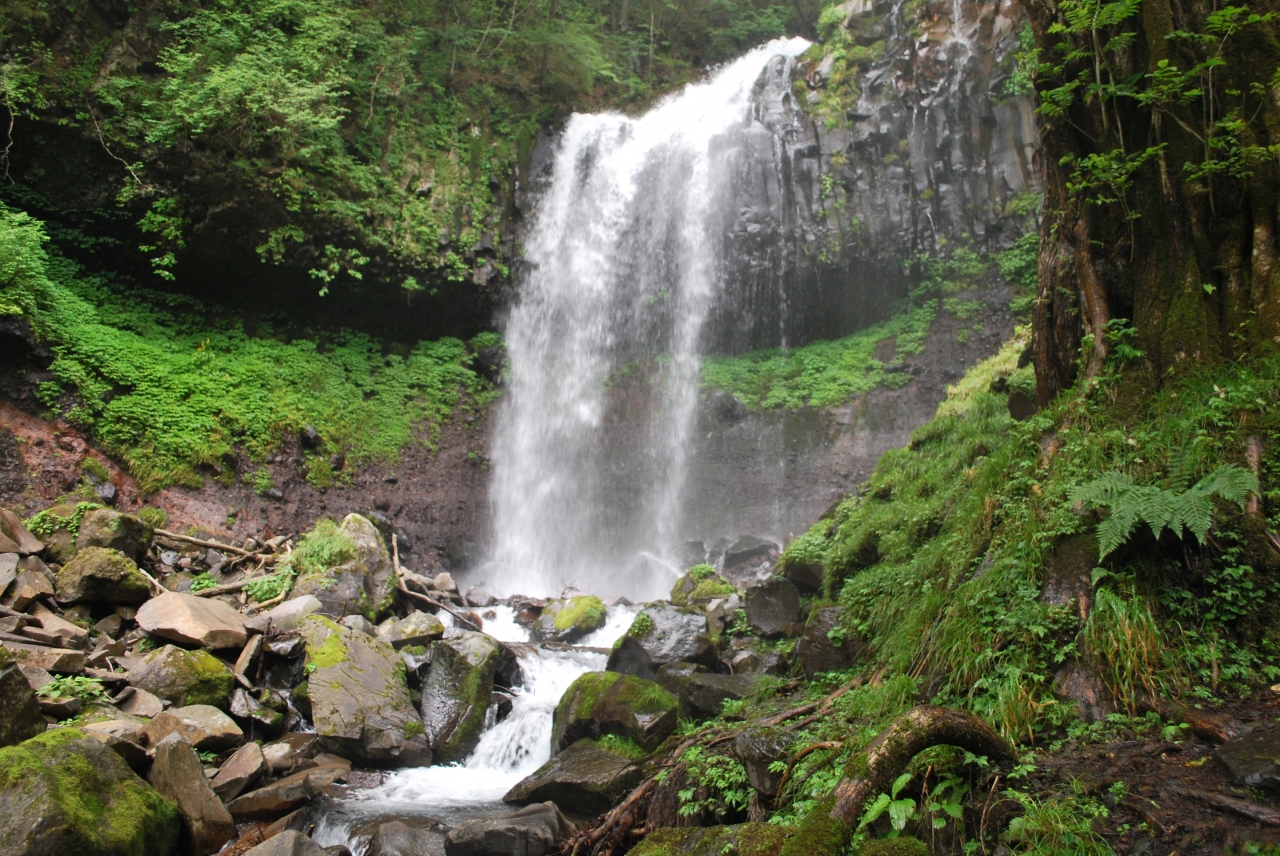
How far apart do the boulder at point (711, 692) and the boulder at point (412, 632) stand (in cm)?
321

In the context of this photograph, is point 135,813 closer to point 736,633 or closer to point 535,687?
point 535,687

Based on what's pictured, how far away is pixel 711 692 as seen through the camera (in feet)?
A: 17.0

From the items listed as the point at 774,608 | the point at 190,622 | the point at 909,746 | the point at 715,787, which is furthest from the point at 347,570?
the point at 909,746

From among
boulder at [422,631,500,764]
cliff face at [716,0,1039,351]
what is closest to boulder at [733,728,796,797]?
boulder at [422,631,500,764]

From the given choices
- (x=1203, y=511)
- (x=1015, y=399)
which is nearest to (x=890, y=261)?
(x=1015, y=399)

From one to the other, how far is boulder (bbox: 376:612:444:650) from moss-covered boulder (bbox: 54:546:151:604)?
2.27 meters

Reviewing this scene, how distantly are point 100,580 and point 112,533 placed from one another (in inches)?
44.7

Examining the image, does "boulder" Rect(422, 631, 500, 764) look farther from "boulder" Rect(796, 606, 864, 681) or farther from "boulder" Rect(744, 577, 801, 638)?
"boulder" Rect(796, 606, 864, 681)

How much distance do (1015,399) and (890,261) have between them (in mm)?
10503

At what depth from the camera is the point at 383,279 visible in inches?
561

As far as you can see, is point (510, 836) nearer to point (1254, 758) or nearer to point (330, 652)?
point (330, 652)

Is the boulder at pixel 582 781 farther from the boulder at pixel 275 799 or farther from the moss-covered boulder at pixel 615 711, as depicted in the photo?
the boulder at pixel 275 799

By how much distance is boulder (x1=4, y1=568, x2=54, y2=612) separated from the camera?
5.89 metres

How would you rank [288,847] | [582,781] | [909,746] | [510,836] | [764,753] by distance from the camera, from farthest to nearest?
[582,781], [510,836], [288,847], [764,753], [909,746]
